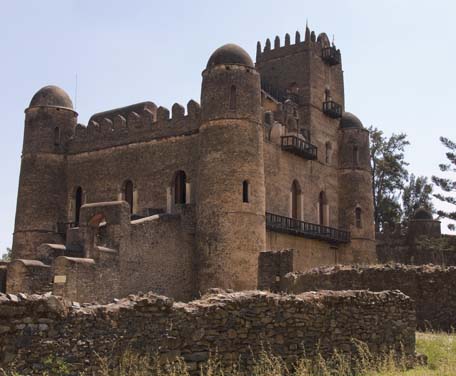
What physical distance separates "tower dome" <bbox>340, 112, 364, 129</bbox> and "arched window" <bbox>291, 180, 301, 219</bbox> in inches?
234

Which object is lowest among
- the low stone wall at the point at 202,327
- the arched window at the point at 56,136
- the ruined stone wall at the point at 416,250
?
the low stone wall at the point at 202,327

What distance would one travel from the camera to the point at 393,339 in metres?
11.1

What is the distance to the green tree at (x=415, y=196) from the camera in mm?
48438

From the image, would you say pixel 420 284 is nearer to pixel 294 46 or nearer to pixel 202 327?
pixel 202 327

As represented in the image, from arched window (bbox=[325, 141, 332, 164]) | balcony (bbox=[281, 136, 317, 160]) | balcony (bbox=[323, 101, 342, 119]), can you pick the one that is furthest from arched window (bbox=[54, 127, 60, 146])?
balcony (bbox=[323, 101, 342, 119])

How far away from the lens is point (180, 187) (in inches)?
1108

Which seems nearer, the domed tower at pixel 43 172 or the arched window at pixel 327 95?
the domed tower at pixel 43 172

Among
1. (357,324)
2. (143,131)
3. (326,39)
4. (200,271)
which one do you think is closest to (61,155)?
(143,131)

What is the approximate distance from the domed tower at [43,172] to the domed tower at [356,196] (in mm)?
13013

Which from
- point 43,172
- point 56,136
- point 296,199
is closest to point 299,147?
point 296,199

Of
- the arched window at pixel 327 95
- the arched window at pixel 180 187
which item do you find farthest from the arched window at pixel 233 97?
the arched window at pixel 327 95

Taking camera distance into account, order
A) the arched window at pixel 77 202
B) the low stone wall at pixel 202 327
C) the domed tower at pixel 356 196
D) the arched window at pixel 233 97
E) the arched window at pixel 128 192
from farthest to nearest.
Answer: the domed tower at pixel 356 196, the arched window at pixel 77 202, the arched window at pixel 128 192, the arched window at pixel 233 97, the low stone wall at pixel 202 327

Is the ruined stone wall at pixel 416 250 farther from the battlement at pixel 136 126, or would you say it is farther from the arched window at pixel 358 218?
the battlement at pixel 136 126

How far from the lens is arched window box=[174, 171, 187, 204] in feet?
91.9
